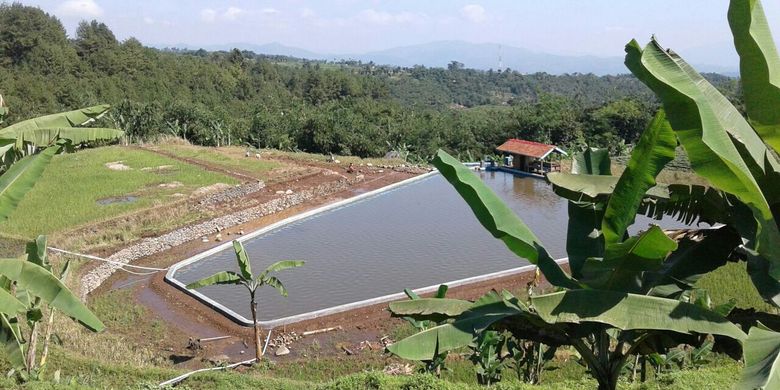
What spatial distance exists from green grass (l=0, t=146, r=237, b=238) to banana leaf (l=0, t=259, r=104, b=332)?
9.81 m

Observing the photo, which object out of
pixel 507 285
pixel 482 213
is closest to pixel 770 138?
pixel 482 213

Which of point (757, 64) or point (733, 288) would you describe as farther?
point (733, 288)

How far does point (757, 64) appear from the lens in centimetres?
266

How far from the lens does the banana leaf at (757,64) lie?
8.65ft

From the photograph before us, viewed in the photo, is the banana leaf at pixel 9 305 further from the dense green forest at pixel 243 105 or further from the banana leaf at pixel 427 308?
the dense green forest at pixel 243 105

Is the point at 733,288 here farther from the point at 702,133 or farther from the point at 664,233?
the point at 702,133

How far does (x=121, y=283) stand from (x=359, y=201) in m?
7.57

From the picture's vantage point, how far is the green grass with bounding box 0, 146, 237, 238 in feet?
42.9

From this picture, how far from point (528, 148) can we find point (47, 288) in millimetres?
18284

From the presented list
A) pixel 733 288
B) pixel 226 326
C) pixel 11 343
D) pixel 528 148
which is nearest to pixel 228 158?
pixel 528 148

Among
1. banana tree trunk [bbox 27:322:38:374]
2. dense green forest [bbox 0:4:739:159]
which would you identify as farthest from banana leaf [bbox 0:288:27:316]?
dense green forest [bbox 0:4:739:159]

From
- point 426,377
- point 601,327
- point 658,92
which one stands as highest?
point 658,92

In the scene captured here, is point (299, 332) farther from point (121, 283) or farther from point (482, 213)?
point (482, 213)

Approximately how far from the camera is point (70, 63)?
35281 millimetres
